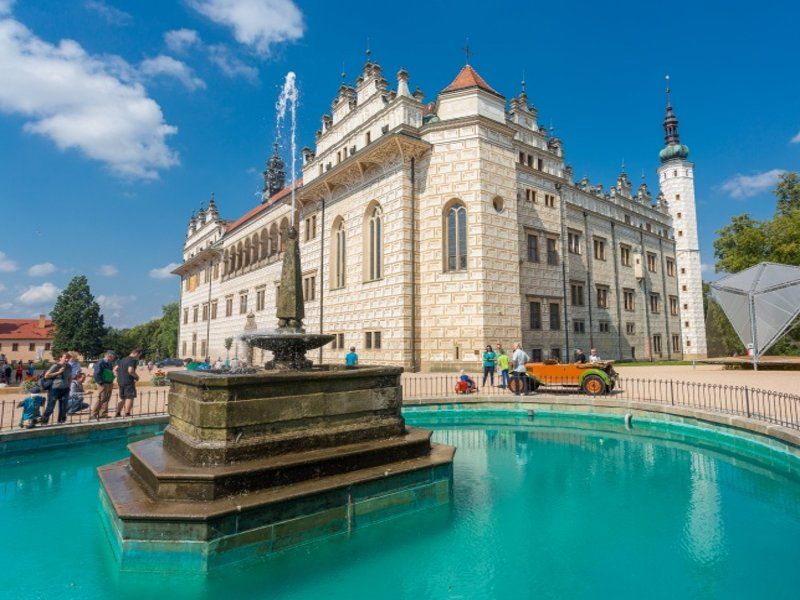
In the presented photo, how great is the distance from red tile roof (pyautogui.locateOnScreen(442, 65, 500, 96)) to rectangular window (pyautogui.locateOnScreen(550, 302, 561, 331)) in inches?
529

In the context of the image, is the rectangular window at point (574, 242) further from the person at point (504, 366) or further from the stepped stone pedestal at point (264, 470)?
the stepped stone pedestal at point (264, 470)

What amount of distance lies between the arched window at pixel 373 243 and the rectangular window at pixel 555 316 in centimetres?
1162

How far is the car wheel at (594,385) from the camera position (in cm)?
1430

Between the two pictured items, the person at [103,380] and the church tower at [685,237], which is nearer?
the person at [103,380]

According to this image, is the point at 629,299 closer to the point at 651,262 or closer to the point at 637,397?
the point at 651,262

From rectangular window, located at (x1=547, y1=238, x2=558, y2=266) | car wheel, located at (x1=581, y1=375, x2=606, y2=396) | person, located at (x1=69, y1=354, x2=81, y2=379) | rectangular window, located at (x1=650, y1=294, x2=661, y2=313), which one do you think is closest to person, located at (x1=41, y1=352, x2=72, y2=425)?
person, located at (x1=69, y1=354, x2=81, y2=379)

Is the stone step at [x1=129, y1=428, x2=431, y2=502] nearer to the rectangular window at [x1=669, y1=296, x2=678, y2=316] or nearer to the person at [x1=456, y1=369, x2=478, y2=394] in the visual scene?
the person at [x1=456, y1=369, x2=478, y2=394]

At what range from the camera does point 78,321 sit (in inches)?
2211

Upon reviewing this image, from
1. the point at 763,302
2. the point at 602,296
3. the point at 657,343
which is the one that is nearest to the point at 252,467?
the point at 763,302

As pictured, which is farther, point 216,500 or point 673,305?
point 673,305

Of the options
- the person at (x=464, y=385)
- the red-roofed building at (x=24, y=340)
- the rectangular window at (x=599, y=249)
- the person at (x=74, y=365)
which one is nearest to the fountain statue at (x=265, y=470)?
the person at (x=74, y=365)

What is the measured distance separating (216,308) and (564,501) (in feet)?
152

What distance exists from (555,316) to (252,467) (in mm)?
26447

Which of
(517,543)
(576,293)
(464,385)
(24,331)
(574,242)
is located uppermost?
(574,242)
